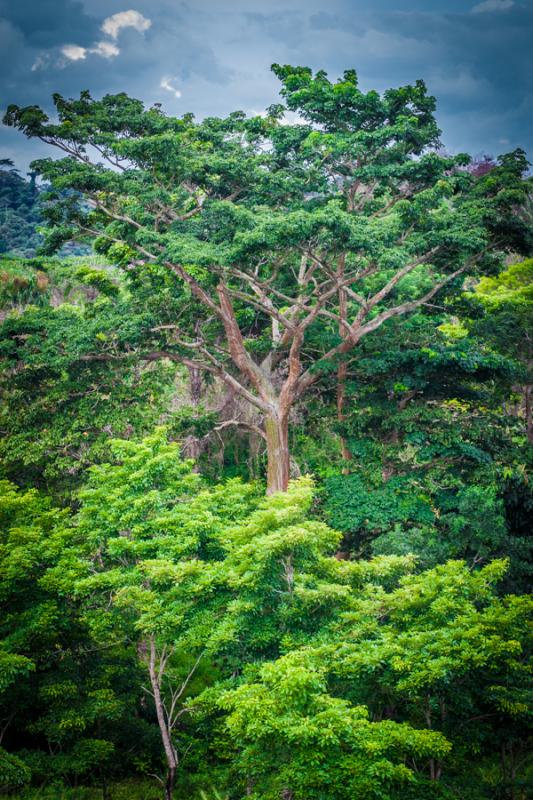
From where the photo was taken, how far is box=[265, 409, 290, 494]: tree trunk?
613 inches

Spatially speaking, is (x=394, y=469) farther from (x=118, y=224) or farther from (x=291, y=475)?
(x=118, y=224)

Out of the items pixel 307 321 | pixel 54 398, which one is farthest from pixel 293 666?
pixel 54 398

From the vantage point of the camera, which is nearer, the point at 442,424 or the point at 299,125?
the point at 299,125

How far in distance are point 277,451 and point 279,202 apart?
232 inches

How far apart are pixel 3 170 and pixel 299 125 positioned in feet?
133

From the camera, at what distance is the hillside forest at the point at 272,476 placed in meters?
7.71

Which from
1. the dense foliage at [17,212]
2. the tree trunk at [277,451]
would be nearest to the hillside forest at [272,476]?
the tree trunk at [277,451]

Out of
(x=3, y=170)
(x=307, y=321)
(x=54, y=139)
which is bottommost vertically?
(x=307, y=321)

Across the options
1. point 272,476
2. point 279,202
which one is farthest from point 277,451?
point 279,202

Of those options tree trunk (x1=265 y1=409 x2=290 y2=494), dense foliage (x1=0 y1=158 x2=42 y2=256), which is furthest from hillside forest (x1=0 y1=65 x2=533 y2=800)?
dense foliage (x1=0 y1=158 x2=42 y2=256)

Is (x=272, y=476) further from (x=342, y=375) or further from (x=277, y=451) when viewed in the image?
(x=342, y=375)

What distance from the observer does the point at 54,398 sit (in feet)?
48.9

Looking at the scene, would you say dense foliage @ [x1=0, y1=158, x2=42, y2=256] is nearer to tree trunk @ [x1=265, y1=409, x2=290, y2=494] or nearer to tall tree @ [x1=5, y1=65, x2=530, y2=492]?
tall tree @ [x1=5, y1=65, x2=530, y2=492]

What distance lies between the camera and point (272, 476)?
1568 centimetres
